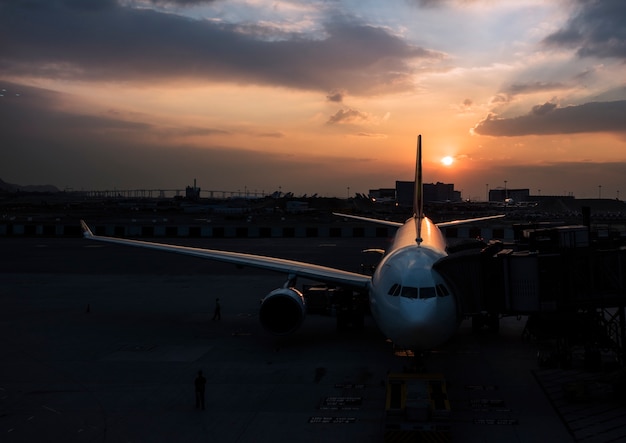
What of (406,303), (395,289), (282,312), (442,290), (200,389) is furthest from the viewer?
(282,312)

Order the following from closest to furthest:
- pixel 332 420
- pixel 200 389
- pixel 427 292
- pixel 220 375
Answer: pixel 332 420
pixel 200 389
pixel 427 292
pixel 220 375

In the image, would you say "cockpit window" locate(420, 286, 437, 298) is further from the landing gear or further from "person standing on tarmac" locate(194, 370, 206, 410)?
the landing gear

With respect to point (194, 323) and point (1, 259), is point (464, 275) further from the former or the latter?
point (1, 259)

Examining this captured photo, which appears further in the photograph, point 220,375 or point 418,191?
point 418,191

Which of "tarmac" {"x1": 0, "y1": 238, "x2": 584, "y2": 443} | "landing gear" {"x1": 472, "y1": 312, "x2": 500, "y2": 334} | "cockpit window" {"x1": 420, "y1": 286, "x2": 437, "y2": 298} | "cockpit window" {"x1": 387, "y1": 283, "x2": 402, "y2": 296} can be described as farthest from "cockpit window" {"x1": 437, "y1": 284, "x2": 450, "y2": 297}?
→ "landing gear" {"x1": 472, "y1": 312, "x2": 500, "y2": 334}

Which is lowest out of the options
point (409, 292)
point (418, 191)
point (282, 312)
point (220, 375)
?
point (220, 375)

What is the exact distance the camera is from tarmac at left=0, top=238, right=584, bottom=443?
46.4 ft

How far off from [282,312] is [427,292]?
808 cm

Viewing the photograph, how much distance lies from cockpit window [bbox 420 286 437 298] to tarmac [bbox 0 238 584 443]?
316cm

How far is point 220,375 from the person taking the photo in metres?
18.8

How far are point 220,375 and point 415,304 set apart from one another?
24.2 feet

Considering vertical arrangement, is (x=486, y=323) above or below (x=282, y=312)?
below

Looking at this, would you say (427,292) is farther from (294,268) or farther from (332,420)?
(294,268)

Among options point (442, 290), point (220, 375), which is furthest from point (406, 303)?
point (220, 375)
